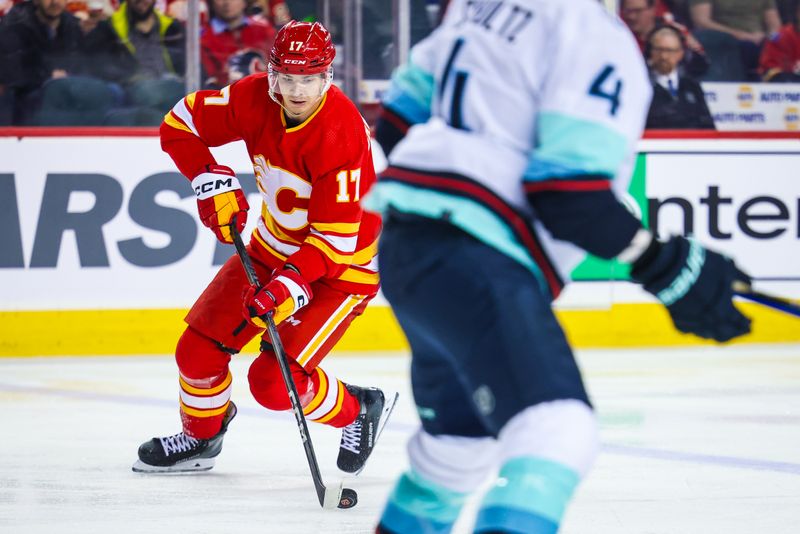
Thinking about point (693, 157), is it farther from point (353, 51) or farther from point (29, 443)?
point (29, 443)

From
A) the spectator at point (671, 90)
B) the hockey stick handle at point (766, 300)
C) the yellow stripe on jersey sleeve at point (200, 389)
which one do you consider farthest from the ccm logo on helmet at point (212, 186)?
the spectator at point (671, 90)

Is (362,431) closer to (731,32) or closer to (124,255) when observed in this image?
(124,255)

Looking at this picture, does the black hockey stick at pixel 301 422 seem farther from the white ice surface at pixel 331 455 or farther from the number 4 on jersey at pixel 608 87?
the number 4 on jersey at pixel 608 87

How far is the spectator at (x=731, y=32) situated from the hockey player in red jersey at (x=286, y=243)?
10.6 ft

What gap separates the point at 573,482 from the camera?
4.90 ft

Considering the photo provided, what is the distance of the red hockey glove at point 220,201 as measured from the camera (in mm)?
3160

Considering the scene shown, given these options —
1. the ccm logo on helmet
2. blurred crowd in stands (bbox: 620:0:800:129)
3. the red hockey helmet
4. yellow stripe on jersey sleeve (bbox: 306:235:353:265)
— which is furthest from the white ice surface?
blurred crowd in stands (bbox: 620:0:800:129)

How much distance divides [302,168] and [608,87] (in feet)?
5.11

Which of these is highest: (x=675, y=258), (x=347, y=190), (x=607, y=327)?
(x=675, y=258)

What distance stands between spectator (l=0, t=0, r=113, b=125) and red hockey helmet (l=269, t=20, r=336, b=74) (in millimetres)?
2567

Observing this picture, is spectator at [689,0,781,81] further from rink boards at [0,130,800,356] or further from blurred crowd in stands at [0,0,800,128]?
rink boards at [0,130,800,356]

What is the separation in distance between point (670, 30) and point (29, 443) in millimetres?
3624

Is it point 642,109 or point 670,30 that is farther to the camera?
point 670,30

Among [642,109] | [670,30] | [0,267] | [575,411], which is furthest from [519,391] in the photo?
[670,30]
